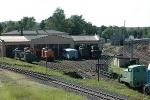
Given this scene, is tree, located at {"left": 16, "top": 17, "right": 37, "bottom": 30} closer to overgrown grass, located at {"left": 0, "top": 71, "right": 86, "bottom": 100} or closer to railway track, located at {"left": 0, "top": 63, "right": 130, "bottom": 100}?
railway track, located at {"left": 0, "top": 63, "right": 130, "bottom": 100}

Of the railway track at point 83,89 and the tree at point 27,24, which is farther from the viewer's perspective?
the tree at point 27,24

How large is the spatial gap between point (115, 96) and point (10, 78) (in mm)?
17586

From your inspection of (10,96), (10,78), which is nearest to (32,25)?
(10,78)

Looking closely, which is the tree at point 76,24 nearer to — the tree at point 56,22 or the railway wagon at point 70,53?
the tree at point 56,22

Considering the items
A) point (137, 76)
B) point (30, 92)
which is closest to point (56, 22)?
point (137, 76)

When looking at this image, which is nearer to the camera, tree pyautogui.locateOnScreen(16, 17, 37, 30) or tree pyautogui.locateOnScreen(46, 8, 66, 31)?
tree pyautogui.locateOnScreen(46, 8, 66, 31)

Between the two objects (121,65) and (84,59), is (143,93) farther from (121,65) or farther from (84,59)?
(84,59)

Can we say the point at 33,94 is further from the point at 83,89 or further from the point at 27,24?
the point at 27,24

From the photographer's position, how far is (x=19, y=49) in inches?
2596

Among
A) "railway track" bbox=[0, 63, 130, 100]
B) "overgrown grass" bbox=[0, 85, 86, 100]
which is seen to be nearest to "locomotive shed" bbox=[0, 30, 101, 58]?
"railway track" bbox=[0, 63, 130, 100]

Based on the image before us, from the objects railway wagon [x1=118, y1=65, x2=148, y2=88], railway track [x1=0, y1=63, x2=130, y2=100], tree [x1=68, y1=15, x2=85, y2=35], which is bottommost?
railway track [x1=0, y1=63, x2=130, y2=100]

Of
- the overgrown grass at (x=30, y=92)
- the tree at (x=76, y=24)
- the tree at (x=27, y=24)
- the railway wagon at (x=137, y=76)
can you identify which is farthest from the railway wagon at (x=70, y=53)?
the tree at (x=27, y=24)

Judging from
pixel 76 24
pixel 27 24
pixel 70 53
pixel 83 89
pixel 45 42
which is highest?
pixel 27 24

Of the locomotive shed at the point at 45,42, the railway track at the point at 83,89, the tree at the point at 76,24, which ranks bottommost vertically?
the railway track at the point at 83,89
